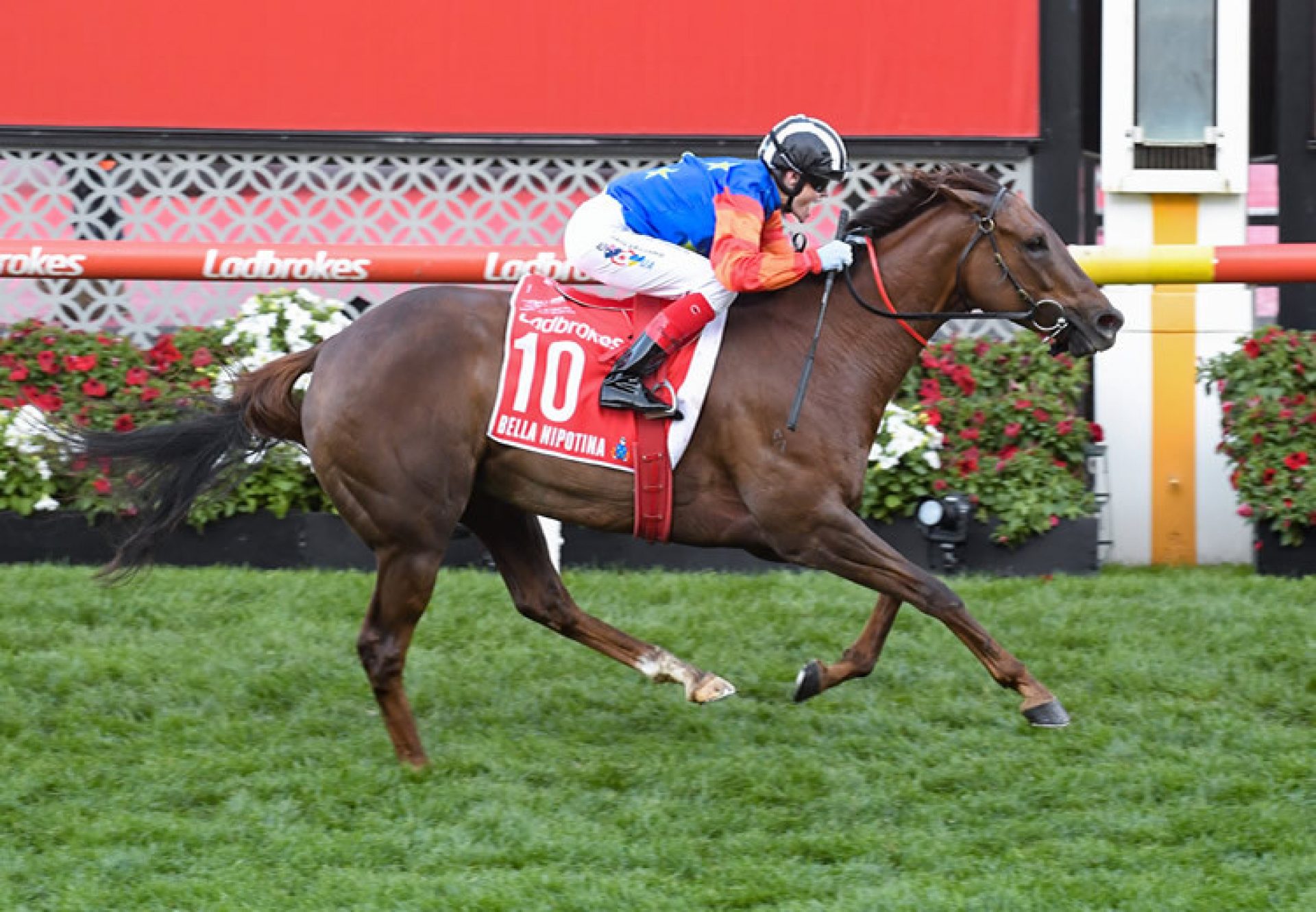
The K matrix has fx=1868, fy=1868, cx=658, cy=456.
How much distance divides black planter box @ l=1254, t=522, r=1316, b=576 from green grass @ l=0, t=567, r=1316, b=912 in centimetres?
25

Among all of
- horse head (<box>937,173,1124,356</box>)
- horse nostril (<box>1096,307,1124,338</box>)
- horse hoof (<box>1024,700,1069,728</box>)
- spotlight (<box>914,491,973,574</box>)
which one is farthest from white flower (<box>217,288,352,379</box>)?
horse hoof (<box>1024,700,1069,728</box>)

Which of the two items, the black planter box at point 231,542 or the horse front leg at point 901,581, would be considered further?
the black planter box at point 231,542

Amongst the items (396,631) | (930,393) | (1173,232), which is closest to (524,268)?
(930,393)

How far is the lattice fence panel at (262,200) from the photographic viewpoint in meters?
8.77

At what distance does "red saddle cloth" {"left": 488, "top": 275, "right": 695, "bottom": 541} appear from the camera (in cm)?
566

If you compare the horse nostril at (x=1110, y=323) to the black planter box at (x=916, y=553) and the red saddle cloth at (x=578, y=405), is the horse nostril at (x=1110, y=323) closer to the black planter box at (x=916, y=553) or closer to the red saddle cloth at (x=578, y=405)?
the red saddle cloth at (x=578, y=405)

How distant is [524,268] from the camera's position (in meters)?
7.69

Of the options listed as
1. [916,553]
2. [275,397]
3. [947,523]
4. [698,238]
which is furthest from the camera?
[916,553]

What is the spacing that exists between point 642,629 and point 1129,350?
3.02m

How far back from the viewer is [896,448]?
7801 mm

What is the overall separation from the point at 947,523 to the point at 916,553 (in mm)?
202

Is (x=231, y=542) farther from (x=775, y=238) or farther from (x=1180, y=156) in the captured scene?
(x=1180, y=156)

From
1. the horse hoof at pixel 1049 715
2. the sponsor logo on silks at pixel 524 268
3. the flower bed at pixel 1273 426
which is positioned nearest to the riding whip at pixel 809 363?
the horse hoof at pixel 1049 715

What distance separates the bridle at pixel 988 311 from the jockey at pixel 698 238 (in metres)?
0.20
